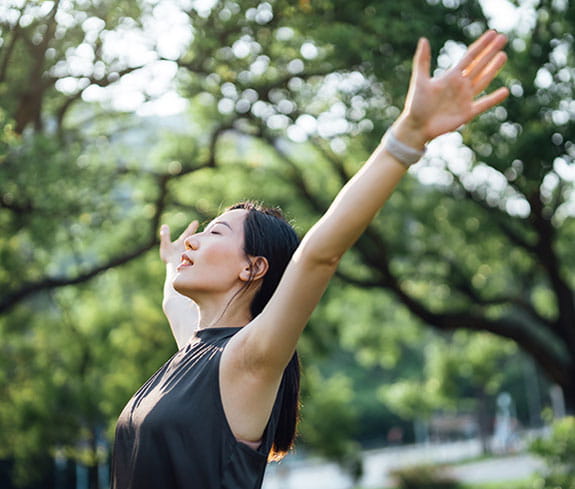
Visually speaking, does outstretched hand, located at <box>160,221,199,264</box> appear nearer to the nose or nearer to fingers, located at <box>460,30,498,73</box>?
the nose

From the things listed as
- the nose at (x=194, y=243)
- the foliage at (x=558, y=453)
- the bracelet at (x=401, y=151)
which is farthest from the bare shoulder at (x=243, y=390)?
the foliage at (x=558, y=453)

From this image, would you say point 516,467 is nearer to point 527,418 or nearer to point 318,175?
point 318,175

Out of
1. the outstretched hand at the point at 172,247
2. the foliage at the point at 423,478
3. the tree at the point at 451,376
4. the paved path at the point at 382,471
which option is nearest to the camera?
the outstretched hand at the point at 172,247

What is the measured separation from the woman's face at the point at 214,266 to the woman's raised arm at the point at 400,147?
1.84 ft

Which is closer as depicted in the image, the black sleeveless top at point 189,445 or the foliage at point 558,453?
the black sleeveless top at point 189,445

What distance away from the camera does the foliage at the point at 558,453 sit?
1043 cm

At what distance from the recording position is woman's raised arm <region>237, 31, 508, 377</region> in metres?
1.77

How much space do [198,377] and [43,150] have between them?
27.1ft

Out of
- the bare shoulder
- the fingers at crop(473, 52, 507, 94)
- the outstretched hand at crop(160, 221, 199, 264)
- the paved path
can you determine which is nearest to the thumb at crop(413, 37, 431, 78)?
the fingers at crop(473, 52, 507, 94)

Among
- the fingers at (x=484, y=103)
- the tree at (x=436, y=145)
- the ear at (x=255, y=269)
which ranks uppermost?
the fingers at (x=484, y=103)

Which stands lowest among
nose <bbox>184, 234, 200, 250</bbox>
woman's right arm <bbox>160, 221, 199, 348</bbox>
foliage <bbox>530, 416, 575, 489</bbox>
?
foliage <bbox>530, 416, 575, 489</bbox>

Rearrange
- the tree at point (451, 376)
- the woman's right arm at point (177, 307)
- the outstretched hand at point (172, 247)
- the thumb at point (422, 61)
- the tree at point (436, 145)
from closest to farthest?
the thumb at point (422, 61), the woman's right arm at point (177, 307), the outstretched hand at point (172, 247), the tree at point (436, 145), the tree at point (451, 376)

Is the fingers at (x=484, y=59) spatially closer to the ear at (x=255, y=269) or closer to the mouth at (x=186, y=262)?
the ear at (x=255, y=269)

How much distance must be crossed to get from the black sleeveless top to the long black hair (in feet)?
0.86
